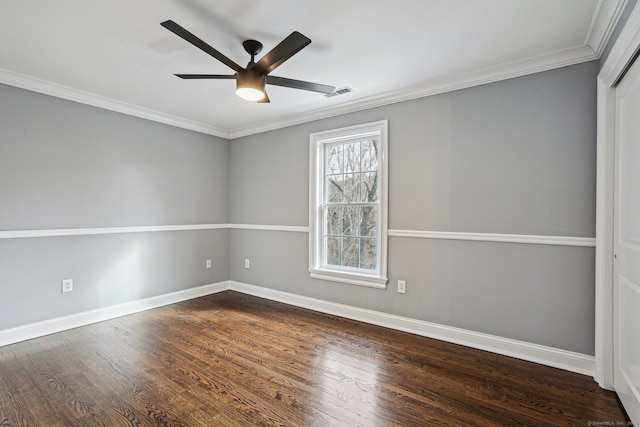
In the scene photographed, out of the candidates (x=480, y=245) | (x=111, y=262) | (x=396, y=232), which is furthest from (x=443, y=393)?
(x=111, y=262)

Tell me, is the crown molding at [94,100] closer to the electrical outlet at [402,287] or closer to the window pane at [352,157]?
the window pane at [352,157]

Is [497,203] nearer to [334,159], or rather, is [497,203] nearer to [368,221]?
[368,221]

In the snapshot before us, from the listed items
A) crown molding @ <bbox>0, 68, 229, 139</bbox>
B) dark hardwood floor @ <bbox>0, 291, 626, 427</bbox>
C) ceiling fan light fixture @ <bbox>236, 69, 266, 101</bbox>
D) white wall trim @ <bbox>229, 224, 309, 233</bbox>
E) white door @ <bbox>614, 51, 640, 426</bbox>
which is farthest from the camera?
white wall trim @ <bbox>229, 224, 309, 233</bbox>

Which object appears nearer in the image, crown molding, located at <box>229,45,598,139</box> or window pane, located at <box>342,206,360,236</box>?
crown molding, located at <box>229,45,598,139</box>

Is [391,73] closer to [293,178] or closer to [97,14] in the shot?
[293,178]

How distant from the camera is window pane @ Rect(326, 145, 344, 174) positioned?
3750 mm

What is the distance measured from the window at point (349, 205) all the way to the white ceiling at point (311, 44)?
Result: 540mm

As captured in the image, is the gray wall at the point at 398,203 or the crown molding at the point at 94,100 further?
the crown molding at the point at 94,100

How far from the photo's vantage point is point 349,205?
3.64m

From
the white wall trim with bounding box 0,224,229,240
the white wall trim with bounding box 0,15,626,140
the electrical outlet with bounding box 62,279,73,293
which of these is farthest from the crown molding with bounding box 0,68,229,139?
the electrical outlet with bounding box 62,279,73,293

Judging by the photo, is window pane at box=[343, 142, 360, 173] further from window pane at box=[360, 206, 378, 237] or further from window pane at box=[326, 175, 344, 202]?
window pane at box=[360, 206, 378, 237]

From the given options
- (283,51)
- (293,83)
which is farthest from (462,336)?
(283,51)

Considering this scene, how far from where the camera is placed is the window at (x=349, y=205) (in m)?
3.33

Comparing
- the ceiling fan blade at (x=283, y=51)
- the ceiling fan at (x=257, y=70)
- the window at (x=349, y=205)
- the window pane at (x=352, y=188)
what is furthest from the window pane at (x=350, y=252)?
the ceiling fan blade at (x=283, y=51)
